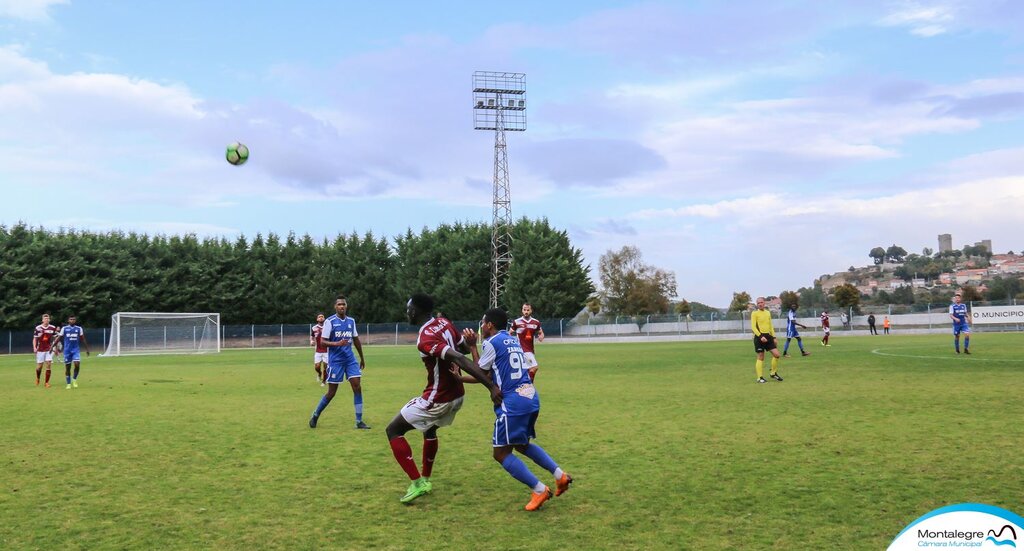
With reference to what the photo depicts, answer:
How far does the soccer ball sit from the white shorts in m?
18.0

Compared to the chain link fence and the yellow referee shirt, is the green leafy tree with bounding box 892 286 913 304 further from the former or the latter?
the yellow referee shirt

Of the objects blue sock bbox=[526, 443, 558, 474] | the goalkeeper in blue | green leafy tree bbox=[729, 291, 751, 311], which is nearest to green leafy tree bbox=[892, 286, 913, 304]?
green leafy tree bbox=[729, 291, 751, 311]

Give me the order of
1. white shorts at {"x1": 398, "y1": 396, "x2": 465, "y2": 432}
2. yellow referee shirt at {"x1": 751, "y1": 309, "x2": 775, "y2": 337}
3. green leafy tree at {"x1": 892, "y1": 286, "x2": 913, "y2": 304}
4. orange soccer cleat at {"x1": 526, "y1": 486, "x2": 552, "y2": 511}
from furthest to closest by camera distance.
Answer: green leafy tree at {"x1": 892, "y1": 286, "x2": 913, "y2": 304} → yellow referee shirt at {"x1": 751, "y1": 309, "x2": 775, "y2": 337} → white shorts at {"x1": 398, "y1": 396, "x2": 465, "y2": 432} → orange soccer cleat at {"x1": 526, "y1": 486, "x2": 552, "y2": 511}

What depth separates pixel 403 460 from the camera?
26.0 feet

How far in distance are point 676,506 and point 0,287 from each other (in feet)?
220

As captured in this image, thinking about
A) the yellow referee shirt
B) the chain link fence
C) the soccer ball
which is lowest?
the chain link fence

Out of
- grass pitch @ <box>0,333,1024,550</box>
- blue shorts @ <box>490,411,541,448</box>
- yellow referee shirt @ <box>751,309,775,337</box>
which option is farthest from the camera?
yellow referee shirt @ <box>751,309,775,337</box>

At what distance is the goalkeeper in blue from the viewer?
7.34 meters

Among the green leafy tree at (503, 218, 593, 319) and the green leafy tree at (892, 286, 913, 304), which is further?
the green leafy tree at (892, 286, 913, 304)

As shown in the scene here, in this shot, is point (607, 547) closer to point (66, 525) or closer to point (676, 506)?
point (676, 506)

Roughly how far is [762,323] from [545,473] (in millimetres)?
12220

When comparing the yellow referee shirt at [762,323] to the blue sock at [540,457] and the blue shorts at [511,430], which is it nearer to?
the blue sock at [540,457]

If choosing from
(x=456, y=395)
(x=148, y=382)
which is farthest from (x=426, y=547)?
(x=148, y=382)

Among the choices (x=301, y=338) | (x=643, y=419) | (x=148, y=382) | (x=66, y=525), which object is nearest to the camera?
(x=66, y=525)
